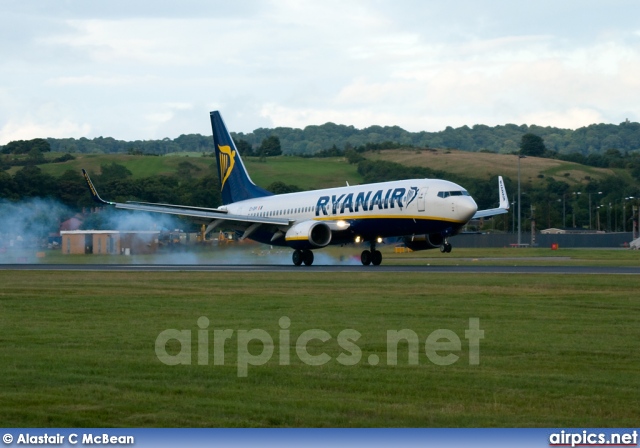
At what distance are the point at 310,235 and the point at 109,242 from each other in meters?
20.7

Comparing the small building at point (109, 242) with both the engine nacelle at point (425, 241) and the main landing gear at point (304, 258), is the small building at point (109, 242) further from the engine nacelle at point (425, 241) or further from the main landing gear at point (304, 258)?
the engine nacelle at point (425, 241)

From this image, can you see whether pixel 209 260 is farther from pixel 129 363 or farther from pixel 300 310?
pixel 129 363

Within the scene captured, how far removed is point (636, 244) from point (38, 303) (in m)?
78.6

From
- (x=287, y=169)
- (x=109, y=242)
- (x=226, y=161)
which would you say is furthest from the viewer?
(x=287, y=169)

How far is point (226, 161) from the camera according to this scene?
67688 mm

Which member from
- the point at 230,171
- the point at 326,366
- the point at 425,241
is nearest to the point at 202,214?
the point at 230,171

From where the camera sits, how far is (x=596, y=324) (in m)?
22.5

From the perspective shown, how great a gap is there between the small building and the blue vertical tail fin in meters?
5.43

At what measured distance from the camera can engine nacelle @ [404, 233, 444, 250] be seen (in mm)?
52344

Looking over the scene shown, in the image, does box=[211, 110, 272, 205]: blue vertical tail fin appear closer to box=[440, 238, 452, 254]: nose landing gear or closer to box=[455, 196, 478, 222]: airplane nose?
box=[440, 238, 452, 254]: nose landing gear

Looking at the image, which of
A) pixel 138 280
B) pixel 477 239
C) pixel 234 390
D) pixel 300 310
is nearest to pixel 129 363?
pixel 234 390

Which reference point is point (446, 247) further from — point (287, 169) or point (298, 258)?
point (287, 169)


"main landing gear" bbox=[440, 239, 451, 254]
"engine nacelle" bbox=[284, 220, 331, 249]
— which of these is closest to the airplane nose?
"main landing gear" bbox=[440, 239, 451, 254]

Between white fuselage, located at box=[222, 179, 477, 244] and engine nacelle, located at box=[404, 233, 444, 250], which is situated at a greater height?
white fuselage, located at box=[222, 179, 477, 244]
